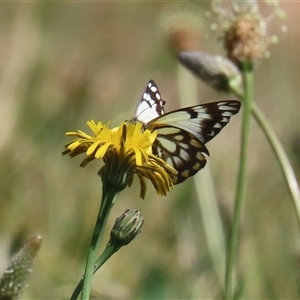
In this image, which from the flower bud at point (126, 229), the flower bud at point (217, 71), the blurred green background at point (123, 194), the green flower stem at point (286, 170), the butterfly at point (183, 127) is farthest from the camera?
the blurred green background at point (123, 194)

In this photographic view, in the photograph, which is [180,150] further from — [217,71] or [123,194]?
[123,194]

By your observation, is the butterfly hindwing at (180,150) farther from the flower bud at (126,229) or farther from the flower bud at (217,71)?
the flower bud at (217,71)

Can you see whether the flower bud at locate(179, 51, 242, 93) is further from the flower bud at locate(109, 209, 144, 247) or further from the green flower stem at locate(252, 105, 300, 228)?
the flower bud at locate(109, 209, 144, 247)

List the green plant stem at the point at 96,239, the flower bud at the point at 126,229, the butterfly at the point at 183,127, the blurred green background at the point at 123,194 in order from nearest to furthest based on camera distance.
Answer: the green plant stem at the point at 96,239 → the flower bud at the point at 126,229 → the butterfly at the point at 183,127 → the blurred green background at the point at 123,194

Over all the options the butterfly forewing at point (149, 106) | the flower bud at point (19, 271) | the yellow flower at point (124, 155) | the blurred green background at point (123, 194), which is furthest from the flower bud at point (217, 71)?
the flower bud at point (19, 271)

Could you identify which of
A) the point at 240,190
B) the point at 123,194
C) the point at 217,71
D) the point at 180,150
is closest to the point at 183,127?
the point at 180,150

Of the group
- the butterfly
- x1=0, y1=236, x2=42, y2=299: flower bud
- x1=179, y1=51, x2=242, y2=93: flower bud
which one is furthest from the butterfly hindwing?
x1=179, y1=51, x2=242, y2=93: flower bud
